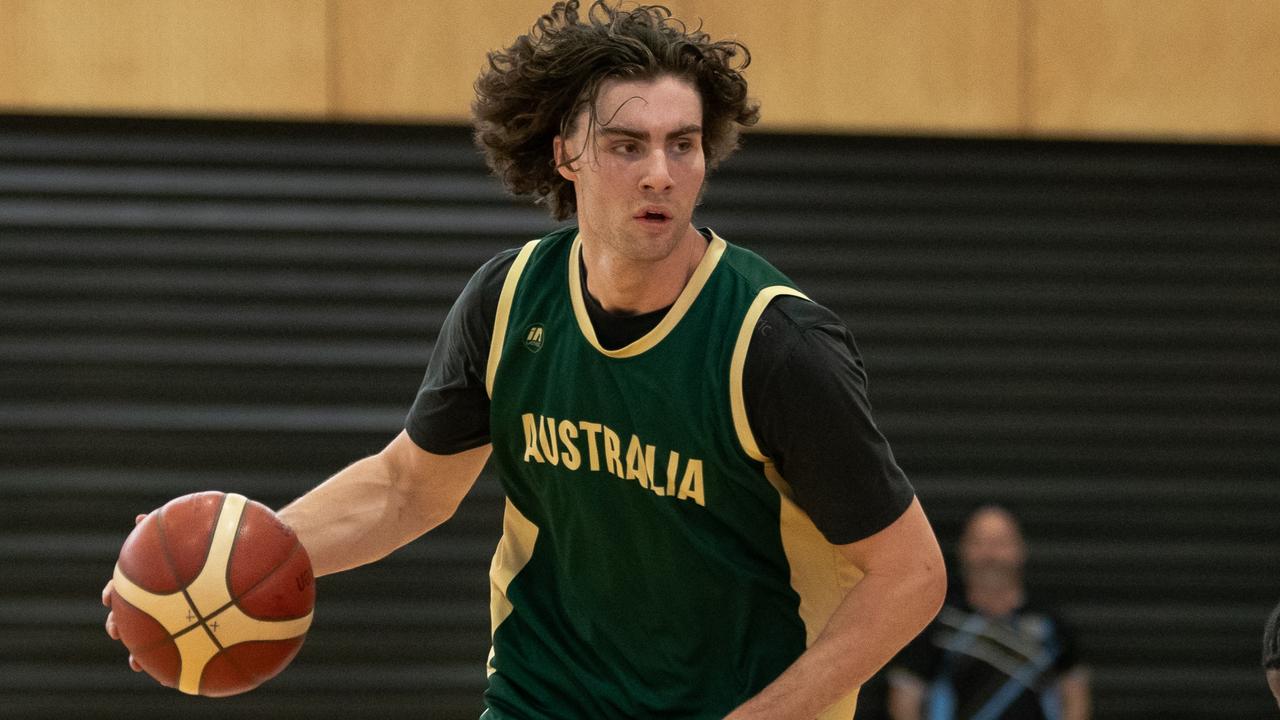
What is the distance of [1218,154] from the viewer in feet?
23.9

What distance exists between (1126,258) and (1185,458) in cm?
91

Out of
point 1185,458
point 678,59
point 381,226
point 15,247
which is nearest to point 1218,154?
point 1185,458

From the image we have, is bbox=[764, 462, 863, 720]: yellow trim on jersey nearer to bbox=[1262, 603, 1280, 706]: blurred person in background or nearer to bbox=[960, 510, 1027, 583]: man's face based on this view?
bbox=[1262, 603, 1280, 706]: blurred person in background

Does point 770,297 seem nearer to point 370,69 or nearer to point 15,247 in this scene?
point 370,69

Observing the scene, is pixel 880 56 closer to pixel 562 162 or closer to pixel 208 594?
pixel 562 162

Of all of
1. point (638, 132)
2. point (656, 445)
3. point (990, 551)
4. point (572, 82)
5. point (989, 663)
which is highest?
point (572, 82)

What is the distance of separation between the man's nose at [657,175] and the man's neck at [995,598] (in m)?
3.12

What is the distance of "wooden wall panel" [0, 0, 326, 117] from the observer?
690 centimetres

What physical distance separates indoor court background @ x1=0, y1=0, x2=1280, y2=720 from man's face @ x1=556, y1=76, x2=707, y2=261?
145 inches

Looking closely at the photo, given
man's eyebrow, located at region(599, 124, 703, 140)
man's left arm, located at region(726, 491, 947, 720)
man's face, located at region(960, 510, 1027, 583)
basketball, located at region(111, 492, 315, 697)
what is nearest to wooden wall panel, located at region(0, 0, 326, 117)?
man's face, located at region(960, 510, 1027, 583)

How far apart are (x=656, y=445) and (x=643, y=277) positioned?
0.34 metres

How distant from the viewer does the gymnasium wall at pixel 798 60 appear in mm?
6918

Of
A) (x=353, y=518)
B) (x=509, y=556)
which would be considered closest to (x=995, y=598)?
(x=509, y=556)

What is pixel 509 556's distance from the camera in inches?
146
